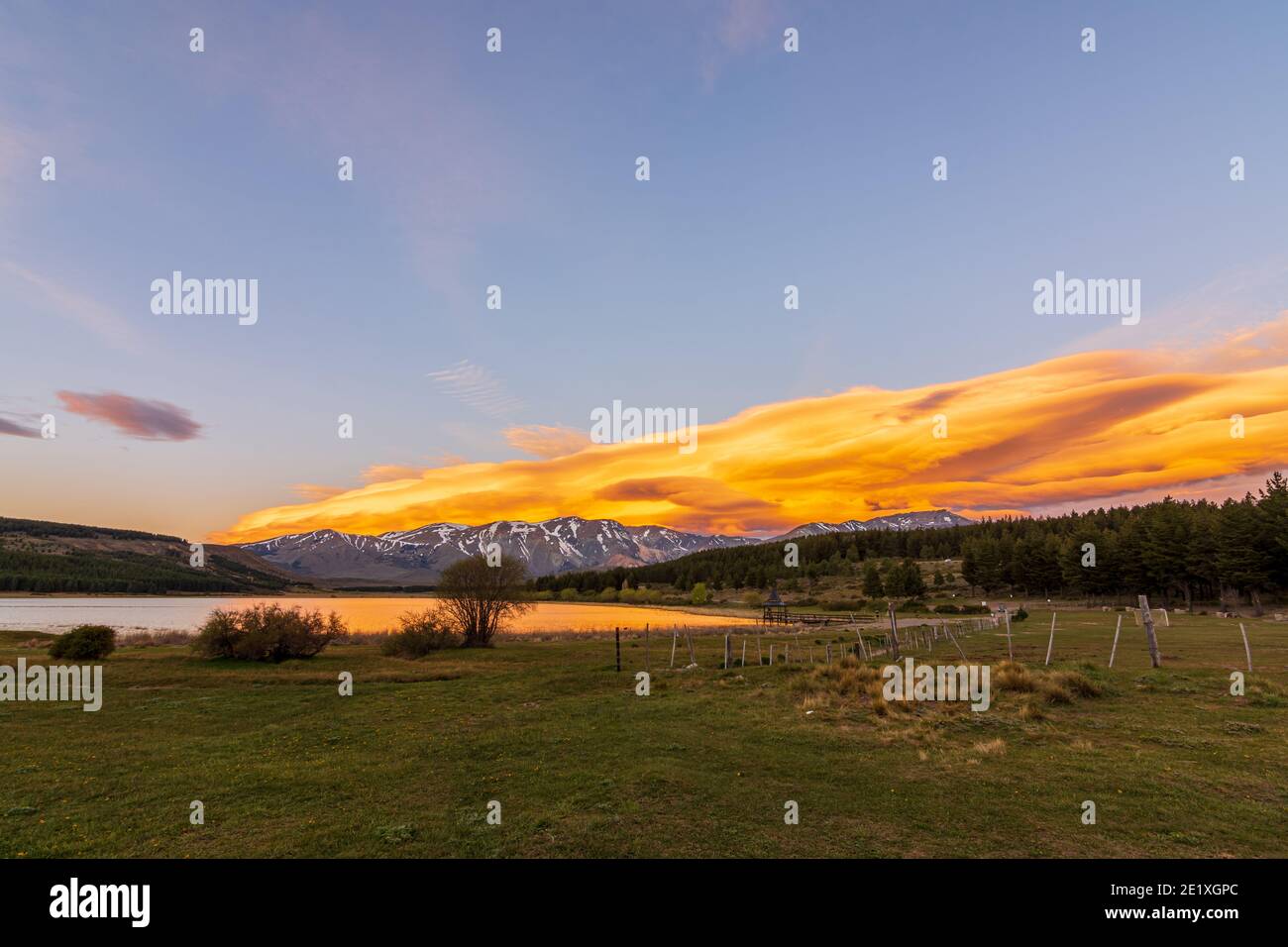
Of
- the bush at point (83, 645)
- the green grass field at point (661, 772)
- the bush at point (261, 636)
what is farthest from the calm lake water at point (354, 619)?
the green grass field at point (661, 772)

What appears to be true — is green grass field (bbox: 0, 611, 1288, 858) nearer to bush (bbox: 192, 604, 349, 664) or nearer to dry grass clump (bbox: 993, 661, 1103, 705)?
dry grass clump (bbox: 993, 661, 1103, 705)

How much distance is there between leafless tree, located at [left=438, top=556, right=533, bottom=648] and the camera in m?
54.9

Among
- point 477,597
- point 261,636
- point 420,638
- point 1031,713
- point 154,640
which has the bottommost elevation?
point 154,640

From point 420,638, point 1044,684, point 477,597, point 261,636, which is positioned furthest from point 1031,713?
point 477,597

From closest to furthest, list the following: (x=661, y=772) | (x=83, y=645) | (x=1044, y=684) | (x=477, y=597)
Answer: (x=661, y=772) < (x=1044, y=684) < (x=83, y=645) < (x=477, y=597)

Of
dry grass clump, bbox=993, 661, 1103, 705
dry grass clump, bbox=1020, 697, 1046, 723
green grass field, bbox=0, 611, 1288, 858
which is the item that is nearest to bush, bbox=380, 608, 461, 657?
green grass field, bbox=0, 611, 1288, 858

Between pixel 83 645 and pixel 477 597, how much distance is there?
26605 mm

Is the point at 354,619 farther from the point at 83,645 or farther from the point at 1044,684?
the point at 1044,684

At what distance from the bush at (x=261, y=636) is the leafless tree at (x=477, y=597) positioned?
12.2 metres

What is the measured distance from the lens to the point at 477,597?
5538 centimetres

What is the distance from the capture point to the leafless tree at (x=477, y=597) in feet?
180

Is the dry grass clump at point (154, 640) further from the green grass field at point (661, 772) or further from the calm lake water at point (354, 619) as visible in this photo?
the green grass field at point (661, 772)
